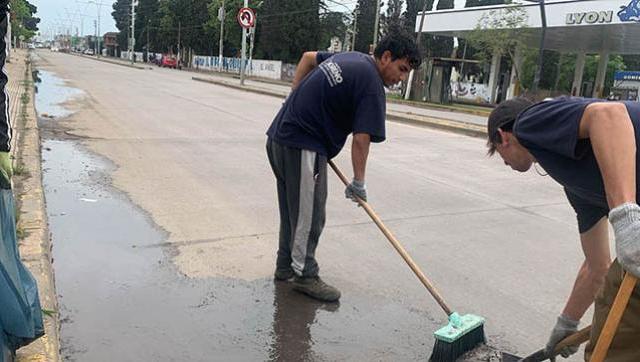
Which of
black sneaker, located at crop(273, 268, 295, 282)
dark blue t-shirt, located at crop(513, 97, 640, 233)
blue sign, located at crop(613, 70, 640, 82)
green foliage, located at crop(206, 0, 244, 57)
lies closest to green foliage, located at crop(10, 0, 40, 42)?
black sneaker, located at crop(273, 268, 295, 282)

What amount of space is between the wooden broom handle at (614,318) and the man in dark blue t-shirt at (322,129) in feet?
5.56

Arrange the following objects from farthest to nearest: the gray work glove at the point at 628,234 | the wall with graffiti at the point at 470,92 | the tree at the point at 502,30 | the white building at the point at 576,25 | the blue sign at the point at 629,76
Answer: the wall with graffiti at the point at 470,92 < the blue sign at the point at 629,76 < the tree at the point at 502,30 < the white building at the point at 576,25 < the gray work glove at the point at 628,234

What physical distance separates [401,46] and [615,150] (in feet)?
5.86

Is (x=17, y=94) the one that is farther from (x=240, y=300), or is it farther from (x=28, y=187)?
(x=240, y=300)

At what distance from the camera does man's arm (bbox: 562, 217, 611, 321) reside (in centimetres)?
264

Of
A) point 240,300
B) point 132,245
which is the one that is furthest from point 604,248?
point 132,245

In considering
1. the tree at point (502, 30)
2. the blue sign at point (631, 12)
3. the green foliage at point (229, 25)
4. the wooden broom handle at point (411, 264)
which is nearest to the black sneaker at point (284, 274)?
the wooden broom handle at point (411, 264)

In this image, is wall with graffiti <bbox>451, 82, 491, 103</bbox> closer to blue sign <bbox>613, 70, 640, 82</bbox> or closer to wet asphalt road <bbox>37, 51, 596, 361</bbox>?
blue sign <bbox>613, 70, 640, 82</bbox>

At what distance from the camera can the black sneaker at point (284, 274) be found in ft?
13.0

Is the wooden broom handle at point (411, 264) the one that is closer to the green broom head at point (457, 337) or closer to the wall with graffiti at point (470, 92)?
the green broom head at point (457, 337)

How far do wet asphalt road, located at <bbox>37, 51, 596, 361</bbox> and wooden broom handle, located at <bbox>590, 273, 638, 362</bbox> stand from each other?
1218 millimetres

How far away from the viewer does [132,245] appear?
448 centimetres

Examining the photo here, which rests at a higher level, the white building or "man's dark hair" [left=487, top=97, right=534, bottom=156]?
the white building

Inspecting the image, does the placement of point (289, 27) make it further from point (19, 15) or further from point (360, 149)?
point (360, 149)
